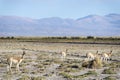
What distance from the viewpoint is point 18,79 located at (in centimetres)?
1830

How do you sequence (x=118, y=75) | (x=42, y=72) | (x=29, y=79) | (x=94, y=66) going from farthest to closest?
(x=94, y=66)
(x=42, y=72)
(x=118, y=75)
(x=29, y=79)

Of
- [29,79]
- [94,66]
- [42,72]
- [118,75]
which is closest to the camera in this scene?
[29,79]

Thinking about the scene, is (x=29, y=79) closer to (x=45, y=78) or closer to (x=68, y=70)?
(x=45, y=78)

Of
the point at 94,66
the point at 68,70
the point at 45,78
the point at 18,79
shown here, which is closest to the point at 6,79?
the point at 18,79

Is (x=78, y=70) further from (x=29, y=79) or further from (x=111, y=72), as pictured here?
(x=29, y=79)

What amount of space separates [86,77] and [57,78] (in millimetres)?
1594

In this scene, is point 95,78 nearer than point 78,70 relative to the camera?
Yes

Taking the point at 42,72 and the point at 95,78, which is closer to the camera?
the point at 95,78

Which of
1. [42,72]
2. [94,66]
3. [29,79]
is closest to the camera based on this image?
[29,79]

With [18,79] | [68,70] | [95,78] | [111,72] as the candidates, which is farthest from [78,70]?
[18,79]

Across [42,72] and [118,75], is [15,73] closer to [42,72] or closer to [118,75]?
[42,72]

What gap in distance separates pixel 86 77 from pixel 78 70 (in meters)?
3.51

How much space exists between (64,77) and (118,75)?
125 inches

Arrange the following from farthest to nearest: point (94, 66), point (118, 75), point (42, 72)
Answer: point (94, 66) < point (42, 72) < point (118, 75)
